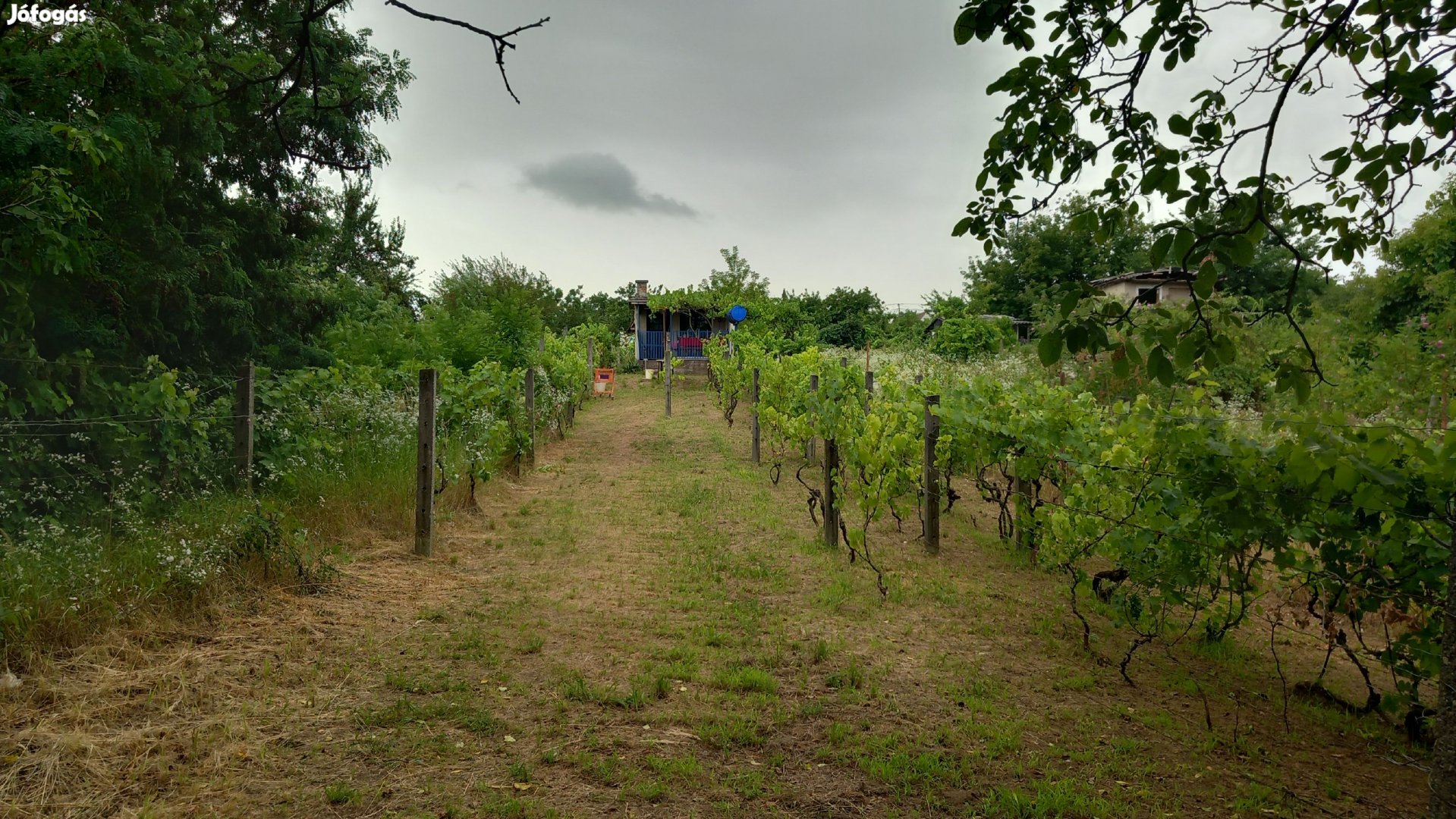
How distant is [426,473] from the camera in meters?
6.29

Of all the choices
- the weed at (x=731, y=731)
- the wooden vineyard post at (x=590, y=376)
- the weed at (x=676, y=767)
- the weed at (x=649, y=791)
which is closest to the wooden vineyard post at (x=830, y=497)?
the weed at (x=731, y=731)

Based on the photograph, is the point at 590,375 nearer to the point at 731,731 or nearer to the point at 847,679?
the point at 847,679

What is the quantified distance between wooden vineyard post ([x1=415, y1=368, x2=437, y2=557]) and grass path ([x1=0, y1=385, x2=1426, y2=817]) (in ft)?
1.42

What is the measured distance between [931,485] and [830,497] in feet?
2.88

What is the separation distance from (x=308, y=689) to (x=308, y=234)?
7.17m

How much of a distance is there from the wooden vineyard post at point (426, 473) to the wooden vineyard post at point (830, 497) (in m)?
3.29

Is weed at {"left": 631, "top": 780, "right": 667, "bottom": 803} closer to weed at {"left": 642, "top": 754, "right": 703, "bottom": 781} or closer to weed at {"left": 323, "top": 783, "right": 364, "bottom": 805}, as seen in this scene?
weed at {"left": 642, "top": 754, "right": 703, "bottom": 781}

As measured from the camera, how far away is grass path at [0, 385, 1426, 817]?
9.28 feet

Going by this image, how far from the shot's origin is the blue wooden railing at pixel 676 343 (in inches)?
1223

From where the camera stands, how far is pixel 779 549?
6.61 m

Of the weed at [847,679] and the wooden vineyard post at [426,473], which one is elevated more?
the wooden vineyard post at [426,473]

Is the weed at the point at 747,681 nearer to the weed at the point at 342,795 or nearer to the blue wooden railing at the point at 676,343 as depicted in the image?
the weed at the point at 342,795

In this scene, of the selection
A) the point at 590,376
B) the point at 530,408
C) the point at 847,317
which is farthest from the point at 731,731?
the point at 847,317

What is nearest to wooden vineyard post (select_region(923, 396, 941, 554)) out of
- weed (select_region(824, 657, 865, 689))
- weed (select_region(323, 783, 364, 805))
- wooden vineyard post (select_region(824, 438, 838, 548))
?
wooden vineyard post (select_region(824, 438, 838, 548))
